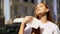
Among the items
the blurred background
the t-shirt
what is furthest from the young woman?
the blurred background

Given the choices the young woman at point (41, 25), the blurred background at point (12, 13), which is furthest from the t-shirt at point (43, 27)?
the blurred background at point (12, 13)

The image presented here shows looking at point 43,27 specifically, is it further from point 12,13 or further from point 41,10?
point 12,13

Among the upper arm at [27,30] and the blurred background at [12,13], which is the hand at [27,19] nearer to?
the upper arm at [27,30]

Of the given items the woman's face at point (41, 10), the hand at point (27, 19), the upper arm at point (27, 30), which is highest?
the woman's face at point (41, 10)

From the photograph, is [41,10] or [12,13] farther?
[12,13]

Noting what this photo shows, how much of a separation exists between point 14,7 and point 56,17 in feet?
1.42

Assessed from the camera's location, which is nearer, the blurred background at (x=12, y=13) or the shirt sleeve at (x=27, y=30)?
the shirt sleeve at (x=27, y=30)

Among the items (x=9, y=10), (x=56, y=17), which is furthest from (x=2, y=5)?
(x=56, y=17)

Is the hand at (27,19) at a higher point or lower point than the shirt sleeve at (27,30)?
higher

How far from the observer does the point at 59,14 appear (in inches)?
53.5

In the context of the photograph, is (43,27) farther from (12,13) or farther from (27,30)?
(12,13)

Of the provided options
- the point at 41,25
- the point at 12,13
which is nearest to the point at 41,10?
the point at 41,25

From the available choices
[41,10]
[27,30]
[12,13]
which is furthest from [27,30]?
[12,13]

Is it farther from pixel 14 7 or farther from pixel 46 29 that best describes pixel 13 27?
pixel 46 29
